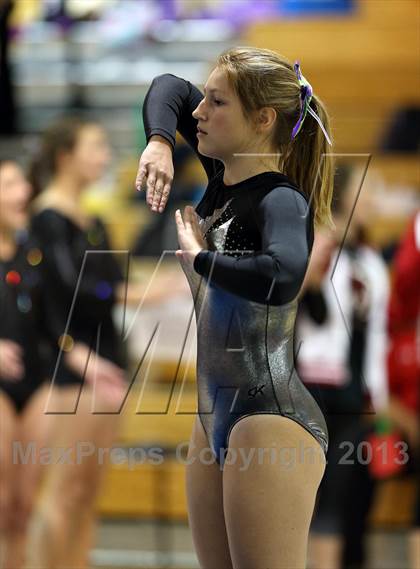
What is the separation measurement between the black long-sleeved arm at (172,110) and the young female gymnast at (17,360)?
1.89m

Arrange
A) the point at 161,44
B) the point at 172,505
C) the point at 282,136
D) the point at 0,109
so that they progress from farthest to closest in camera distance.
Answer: the point at 161,44 < the point at 0,109 < the point at 172,505 < the point at 282,136

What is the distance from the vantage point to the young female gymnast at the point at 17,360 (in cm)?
409

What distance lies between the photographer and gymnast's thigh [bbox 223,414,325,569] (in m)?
2.06

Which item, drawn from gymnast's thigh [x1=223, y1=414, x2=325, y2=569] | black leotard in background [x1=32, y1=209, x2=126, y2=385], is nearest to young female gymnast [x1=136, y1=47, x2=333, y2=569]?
gymnast's thigh [x1=223, y1=414, x2=325, y2=569]

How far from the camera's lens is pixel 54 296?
4.12 meters

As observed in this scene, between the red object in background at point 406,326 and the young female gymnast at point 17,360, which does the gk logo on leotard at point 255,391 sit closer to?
the red object in background at point 406,326

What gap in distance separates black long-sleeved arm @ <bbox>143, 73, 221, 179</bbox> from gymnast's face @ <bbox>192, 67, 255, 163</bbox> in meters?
0.07

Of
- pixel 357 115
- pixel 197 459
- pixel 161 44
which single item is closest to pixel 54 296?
pixel 197 459

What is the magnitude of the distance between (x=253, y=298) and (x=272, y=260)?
3.8 inches

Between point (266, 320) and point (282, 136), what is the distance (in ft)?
1.11

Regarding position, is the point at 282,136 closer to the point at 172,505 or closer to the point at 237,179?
the point at 237,179

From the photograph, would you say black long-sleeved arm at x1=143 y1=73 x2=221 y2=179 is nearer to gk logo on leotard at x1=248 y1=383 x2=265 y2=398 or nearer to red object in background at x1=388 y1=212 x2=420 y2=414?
gk logo on leotard at x1=248 y1=383 x2=265 y2=398

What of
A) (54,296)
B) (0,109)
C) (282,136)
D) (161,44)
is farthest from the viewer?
(161,44)

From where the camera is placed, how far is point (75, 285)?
4.04 m
